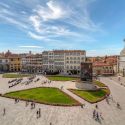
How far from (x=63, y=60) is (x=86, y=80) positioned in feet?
171

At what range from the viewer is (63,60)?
112250mm

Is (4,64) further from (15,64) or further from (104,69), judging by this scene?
(104,69)

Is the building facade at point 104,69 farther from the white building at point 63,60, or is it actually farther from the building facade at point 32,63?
the building facade at point 32,63

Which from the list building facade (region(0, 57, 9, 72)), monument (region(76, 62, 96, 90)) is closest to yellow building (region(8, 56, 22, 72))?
building facade (region(0, 57, 9, 72))

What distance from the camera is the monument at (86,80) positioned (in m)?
59.1

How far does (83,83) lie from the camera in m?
60.2

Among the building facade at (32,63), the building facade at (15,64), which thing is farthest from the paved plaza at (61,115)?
the building facade at (15,64)

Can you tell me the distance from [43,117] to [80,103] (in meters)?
11.1

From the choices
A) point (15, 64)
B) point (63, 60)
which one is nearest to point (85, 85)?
point (63, 60)

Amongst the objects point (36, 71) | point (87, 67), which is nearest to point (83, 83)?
point (87, 67)

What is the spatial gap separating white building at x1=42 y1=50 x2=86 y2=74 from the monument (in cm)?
4557

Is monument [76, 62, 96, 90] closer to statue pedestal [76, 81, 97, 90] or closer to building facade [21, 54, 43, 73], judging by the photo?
statue pedestal [76, 81, 97, 90]

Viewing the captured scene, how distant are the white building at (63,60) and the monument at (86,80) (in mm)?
45575

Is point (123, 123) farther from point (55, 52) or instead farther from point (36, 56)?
point (36, 56)
